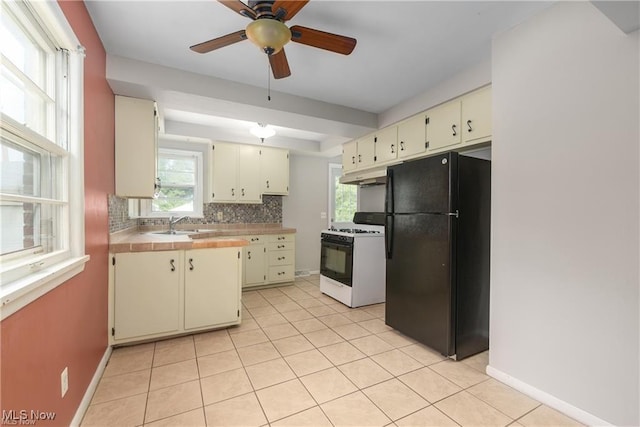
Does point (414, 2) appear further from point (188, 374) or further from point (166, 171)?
point (166, 171)

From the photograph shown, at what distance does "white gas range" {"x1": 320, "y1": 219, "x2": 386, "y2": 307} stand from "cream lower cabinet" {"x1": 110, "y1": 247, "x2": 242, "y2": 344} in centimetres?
135

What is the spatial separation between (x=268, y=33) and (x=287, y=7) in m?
0.17

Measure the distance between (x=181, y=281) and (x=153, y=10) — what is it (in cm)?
206

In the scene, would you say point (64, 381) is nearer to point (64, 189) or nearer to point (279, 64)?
point (64, 189)

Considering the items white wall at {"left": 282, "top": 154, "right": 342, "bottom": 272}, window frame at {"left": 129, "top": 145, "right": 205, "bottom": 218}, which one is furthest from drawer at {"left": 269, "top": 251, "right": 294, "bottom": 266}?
window frame at {"left": 129, "top": 145, "right": 205, "bottom": 218}

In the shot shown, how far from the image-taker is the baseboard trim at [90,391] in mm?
1511

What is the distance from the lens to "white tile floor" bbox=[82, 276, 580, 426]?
160 cm

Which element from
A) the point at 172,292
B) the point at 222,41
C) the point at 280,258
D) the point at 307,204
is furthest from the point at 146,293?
the point at 307,204

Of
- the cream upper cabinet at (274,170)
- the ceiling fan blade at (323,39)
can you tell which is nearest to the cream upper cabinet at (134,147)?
the ceiling fan blade at (323,39)

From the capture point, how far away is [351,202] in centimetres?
564

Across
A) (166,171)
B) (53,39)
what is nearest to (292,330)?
(53,39)

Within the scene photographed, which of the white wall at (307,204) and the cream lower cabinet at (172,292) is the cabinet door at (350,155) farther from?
the cream lower cabinet at (172,292)

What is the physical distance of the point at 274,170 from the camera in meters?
4.66

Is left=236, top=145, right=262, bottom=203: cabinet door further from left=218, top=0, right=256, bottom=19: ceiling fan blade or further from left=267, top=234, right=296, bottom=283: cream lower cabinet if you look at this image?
left=218, top=0, right=256, bottom=19: ceiling fan blade
